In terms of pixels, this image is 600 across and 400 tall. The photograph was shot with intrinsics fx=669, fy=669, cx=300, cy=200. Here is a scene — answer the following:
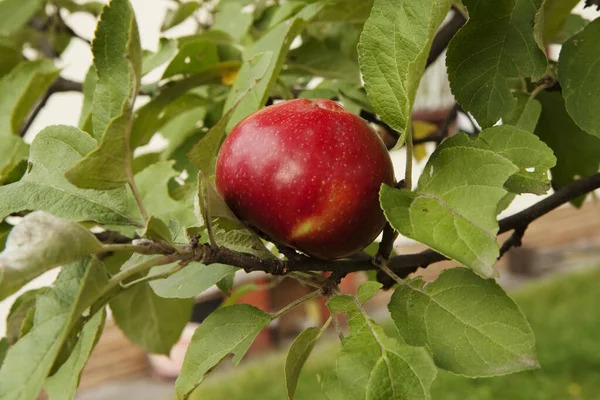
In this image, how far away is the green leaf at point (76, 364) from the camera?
34 centimetres

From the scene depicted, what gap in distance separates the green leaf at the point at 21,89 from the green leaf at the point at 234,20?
0.58ft

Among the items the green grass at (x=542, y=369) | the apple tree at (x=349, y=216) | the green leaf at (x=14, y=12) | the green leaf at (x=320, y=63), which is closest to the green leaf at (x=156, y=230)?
the apple tree at (x=349, y=216)

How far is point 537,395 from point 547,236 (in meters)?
2.45

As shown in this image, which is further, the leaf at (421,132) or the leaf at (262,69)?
the leaf at (421,132)

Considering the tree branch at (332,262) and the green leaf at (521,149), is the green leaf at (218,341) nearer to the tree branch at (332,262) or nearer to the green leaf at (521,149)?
the tree branch at (332,262)

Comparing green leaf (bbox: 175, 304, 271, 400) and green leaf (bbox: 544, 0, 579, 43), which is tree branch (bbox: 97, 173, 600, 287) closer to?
green leaf (bbox: 175, 304, 271, 400)

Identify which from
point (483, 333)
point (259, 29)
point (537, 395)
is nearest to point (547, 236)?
point (537, 395)

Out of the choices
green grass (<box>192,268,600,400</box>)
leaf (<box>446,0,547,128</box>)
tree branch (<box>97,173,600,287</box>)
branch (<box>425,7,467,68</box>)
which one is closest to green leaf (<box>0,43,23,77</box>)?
tree branch (<box>97,173,600,287</box>)

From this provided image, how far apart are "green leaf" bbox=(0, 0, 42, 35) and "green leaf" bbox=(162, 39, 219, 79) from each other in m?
0.40

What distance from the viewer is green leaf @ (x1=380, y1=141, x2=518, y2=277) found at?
0.28 meters

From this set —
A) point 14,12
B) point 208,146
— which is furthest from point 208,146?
point 14,12

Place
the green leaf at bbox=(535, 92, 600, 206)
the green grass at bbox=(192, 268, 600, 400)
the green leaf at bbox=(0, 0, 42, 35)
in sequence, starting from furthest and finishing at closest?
1. the green grass at bbox=(192, 268, 600, 400)
2. the green leaf at bbox=(0, 0, 42, 35)
3. the green leaf at bbox=(535, 92, 600, 206)

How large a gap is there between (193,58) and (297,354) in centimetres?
30

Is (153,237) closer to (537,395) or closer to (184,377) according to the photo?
(184,377)
